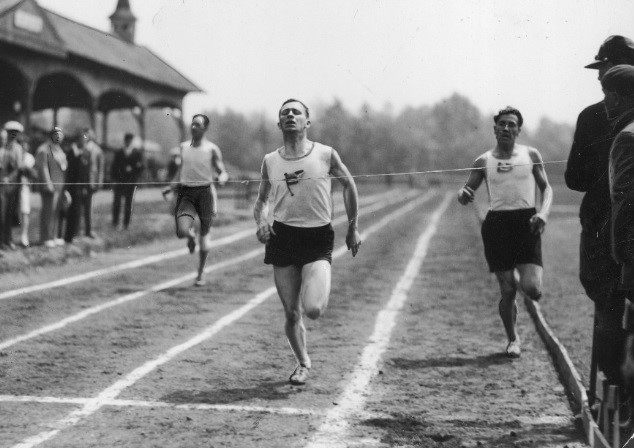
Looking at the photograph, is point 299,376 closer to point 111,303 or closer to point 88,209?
point 111,303

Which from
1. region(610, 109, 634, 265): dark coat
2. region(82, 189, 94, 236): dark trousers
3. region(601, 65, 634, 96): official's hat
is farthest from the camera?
region(82, 189, 94, 236): dark trousers

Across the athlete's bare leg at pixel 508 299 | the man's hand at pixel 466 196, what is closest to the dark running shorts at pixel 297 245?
the man's hand at pixel 466 196

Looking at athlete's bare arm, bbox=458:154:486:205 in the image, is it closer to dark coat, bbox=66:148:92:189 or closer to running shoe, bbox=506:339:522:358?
running shoe, bbox=506:339:522:358

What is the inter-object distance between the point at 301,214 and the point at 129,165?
11369 mm

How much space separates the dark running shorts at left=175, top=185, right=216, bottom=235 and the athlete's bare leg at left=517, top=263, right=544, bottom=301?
2936mm

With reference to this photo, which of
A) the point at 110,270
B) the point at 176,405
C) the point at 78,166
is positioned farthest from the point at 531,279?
the point at 78,166

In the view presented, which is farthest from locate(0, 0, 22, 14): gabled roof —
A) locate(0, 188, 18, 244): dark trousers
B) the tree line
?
locate(0, 188, 18, 244): dark trousers

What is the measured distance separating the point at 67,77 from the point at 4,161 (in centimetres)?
1399

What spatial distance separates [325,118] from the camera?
10.4 meters

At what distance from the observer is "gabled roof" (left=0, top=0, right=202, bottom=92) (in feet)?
83.3

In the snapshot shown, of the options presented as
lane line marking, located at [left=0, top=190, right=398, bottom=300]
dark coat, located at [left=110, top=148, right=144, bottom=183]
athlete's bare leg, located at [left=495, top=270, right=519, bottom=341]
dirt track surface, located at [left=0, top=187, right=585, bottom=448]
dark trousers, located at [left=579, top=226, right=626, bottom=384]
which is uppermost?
dark coat, located at [left=110, top=148, right=144, bottom=183]

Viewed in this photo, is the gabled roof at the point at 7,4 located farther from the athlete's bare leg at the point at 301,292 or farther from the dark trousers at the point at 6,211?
the athlete's bare leg at the point at 301,292

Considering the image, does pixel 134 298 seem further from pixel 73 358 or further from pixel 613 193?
pixel 613 193

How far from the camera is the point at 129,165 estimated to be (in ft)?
58.2
